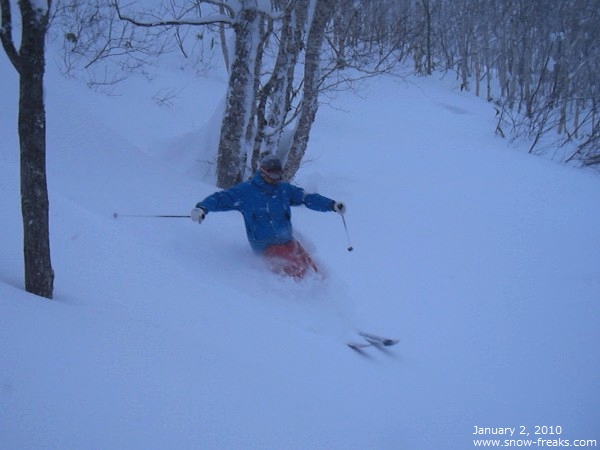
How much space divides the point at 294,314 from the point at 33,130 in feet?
7.48

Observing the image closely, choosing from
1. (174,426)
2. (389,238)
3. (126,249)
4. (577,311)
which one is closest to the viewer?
(174,426)

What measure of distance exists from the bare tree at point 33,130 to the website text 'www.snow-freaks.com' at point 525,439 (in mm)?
2638

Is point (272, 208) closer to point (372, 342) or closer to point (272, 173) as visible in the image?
point (272, 173)

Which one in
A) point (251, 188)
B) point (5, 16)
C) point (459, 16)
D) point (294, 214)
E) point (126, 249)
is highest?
point (459, 16)

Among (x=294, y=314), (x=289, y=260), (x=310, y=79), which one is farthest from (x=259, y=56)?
(x=294, y=314)

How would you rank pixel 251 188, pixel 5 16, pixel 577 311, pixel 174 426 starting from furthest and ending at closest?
pixel 251 188
pixel 577 311
pixel 5 16
pixel 174 426

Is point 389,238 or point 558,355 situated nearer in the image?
point 558,355

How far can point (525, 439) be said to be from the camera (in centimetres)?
252

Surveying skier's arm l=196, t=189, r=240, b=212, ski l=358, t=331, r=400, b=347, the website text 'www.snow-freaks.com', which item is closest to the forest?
skier's arm l=196, t=189, r=240, b=212

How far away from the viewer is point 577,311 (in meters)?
3.92

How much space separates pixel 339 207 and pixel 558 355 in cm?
226

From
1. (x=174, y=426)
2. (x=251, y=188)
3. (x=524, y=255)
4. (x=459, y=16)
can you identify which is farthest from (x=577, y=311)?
(x=459, y=16)

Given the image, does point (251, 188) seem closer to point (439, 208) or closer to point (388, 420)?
point (388, 420)

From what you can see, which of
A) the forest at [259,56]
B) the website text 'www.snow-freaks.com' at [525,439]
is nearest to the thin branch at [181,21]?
the forest at [259,56]
